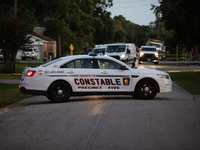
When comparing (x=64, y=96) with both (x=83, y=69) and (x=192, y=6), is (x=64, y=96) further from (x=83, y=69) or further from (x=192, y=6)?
(x=192, y=6)

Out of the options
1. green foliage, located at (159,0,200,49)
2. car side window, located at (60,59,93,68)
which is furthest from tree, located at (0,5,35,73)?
car side window, located at (60,59,93,68)

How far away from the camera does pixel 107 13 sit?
3487 inches

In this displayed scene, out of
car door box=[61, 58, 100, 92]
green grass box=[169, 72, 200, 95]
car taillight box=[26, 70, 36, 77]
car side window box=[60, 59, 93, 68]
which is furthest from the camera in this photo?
green grass box=[169, 72, 200, 95]

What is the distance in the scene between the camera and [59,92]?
12.2m

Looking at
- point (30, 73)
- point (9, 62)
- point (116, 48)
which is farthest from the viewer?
point (116, 48)

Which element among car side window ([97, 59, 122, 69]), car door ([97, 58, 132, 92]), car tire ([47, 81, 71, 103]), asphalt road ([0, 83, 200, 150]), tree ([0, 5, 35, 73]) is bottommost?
asphalt road ([0, 83, 200, 150])

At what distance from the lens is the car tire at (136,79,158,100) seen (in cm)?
1276

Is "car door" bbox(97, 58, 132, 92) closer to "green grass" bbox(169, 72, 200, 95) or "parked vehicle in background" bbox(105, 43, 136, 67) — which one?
"green grass" bbox(169, 72, 200, 95)

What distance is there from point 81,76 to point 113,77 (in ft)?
3.48

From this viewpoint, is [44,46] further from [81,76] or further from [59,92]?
[59,92]

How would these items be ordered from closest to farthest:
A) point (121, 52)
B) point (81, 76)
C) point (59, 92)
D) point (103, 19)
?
point (59, 92), point (81, 76), point (121, 52), point (103, 19)

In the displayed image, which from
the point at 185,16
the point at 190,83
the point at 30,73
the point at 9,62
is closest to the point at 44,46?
the point at 9,62

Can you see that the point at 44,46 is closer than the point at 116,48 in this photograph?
No

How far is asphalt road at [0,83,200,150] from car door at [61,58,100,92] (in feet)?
1.60
